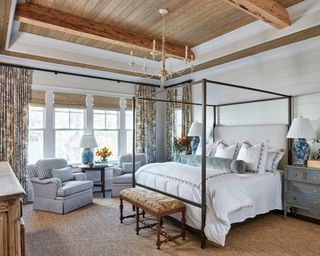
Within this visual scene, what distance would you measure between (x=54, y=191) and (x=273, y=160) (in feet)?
12.7

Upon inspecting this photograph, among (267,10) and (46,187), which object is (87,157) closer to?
(46,187)

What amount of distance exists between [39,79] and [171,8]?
132 inches

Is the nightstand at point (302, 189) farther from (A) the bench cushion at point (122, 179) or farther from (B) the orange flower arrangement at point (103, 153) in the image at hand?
(B) the orange flower arrangement at point (103, 153)

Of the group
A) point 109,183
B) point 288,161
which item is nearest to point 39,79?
point 109,183

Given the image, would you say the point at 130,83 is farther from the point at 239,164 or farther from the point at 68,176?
the point at 239,164

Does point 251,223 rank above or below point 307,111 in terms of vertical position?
below

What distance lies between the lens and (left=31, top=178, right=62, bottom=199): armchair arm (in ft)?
14.1

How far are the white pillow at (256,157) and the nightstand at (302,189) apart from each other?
382mm

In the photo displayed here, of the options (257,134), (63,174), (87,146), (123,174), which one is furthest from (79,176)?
(257,134)

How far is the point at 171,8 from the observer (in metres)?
3.46

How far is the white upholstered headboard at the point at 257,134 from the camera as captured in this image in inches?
170

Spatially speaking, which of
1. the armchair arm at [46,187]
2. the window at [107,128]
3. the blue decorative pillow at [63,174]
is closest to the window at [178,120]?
the window at [107,128]

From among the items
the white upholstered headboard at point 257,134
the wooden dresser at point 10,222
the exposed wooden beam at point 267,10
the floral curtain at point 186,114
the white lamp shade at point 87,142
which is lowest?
the wooden dresser at point 10,222

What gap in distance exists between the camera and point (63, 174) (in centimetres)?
476
